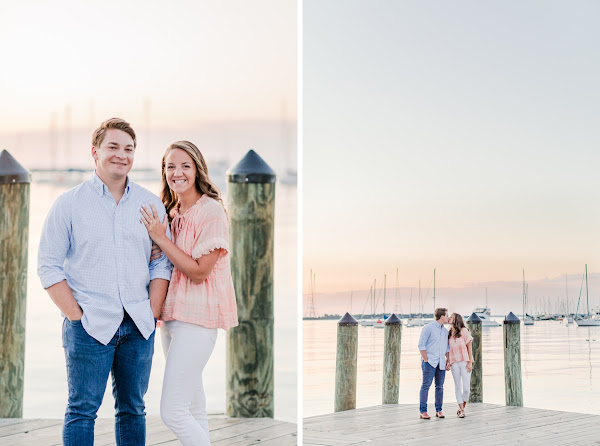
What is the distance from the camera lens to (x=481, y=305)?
27.6 ft

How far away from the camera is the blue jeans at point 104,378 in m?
2.10

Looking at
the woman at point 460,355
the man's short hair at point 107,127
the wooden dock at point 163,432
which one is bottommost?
the wooden dock at point 163,432

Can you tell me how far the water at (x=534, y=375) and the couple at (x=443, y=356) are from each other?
4.88 ft

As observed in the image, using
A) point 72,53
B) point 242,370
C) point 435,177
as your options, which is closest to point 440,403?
point 242,370

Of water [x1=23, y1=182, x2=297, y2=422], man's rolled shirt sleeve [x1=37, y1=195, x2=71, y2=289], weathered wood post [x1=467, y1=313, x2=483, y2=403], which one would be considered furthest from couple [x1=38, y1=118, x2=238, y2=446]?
weathered wood post [x1=467, y1=313, x2=483, y2=403]

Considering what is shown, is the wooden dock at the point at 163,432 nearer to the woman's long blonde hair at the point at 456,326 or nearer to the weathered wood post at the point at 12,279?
the weathered wood post at the point at 12,279

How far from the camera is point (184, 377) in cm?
222

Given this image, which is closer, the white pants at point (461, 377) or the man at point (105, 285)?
the man at point (105, 285)

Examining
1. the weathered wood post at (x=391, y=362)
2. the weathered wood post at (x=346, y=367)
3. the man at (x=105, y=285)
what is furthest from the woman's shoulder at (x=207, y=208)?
the weathered wood post at (x=391, y=362)

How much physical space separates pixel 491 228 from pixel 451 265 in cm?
65

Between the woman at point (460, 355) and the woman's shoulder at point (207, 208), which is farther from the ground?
the woman's shoulder at point (207, 208)

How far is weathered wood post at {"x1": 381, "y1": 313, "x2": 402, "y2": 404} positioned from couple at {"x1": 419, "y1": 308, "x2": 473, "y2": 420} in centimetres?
44

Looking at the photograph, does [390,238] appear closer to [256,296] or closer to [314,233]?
[314,233]

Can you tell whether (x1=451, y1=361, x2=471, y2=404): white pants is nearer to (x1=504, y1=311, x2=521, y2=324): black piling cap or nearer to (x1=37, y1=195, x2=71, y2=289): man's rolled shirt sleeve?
(x1=504, y1=311, x2=521, y2=324): black piling cap
